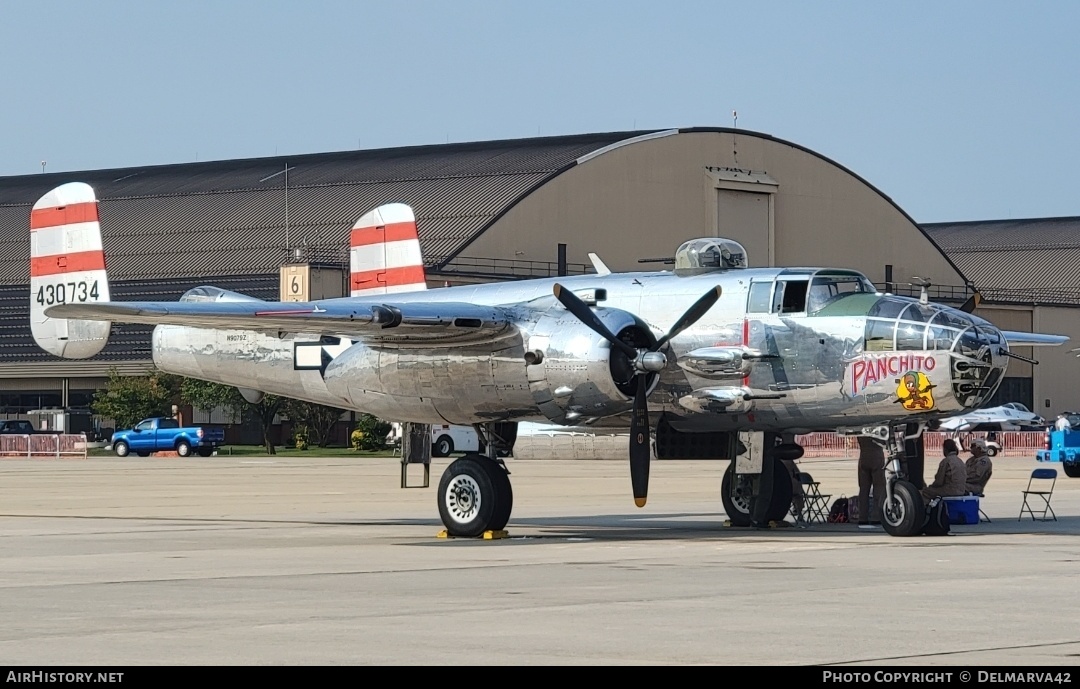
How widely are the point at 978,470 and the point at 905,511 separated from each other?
609 cm

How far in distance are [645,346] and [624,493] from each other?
17.6 metres

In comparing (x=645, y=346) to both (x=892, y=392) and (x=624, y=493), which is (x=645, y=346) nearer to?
(x=892, y=392)

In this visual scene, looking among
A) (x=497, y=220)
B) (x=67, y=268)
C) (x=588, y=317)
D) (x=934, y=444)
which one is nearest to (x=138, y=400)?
(x=497, y=220)

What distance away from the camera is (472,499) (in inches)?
982

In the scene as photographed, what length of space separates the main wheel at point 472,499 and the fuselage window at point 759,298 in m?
4.66

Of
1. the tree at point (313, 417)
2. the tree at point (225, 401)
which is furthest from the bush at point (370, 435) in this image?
the tree at point (313, 417)

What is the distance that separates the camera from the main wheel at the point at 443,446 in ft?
222

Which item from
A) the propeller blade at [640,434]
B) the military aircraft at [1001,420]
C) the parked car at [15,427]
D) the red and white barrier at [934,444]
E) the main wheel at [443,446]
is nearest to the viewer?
the propeller blade at [640,434]

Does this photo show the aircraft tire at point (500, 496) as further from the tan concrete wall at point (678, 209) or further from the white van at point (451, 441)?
the tan concrete wall at point (678, 209)

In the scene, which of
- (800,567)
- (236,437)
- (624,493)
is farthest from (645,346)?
(236,437)

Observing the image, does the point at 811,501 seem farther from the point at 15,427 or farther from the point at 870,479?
the point at 15,427

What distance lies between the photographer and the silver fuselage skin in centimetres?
2283

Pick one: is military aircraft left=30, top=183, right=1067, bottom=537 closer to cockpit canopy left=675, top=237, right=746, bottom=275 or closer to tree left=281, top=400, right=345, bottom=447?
cockpit canopy left=675, top=237, right=746, bottom=275

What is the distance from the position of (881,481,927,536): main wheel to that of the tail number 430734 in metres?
15.4
